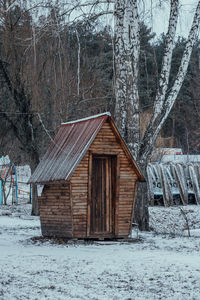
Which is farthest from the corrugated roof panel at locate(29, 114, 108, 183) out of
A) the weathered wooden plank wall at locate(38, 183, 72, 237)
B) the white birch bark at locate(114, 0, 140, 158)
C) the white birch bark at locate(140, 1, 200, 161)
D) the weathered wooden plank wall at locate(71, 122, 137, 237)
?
the white birch bark at locate(140, 1, 200, 161)

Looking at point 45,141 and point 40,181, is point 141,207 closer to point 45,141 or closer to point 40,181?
point 40,181

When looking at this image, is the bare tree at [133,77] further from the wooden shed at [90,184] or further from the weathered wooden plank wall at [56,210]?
the weathered wooden plank wall at [56,210]

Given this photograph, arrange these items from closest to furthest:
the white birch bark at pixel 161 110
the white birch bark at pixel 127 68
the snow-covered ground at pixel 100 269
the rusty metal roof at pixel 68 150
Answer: the snow-covered ground at pixel 100 269, the rusty metal roof at pixel 68 150, the white birch bark at pixel 127 68, the white birch bark at pixel 161 110

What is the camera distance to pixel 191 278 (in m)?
7.05

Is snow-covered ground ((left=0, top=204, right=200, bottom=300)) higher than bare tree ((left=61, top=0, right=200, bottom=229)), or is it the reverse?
bare tree ((left=61, top=0, right=200, bottom=229))

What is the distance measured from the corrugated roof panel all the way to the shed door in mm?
598

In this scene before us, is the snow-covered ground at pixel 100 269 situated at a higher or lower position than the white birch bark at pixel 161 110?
lower

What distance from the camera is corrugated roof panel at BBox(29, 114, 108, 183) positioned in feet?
34.3

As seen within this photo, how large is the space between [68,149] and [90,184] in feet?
3.36

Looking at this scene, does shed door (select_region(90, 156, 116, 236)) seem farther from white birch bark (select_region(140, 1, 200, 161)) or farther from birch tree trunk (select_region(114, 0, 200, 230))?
white birch bark (select_region(140, 1, 200, 161))

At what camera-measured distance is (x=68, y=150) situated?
1108cm

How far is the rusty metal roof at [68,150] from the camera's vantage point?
34.3 ft

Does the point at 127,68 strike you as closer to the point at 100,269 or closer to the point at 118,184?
the point at 118,184

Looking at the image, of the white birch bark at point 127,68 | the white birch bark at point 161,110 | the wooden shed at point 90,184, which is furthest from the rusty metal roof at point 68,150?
the white birch bark at point 161,110
